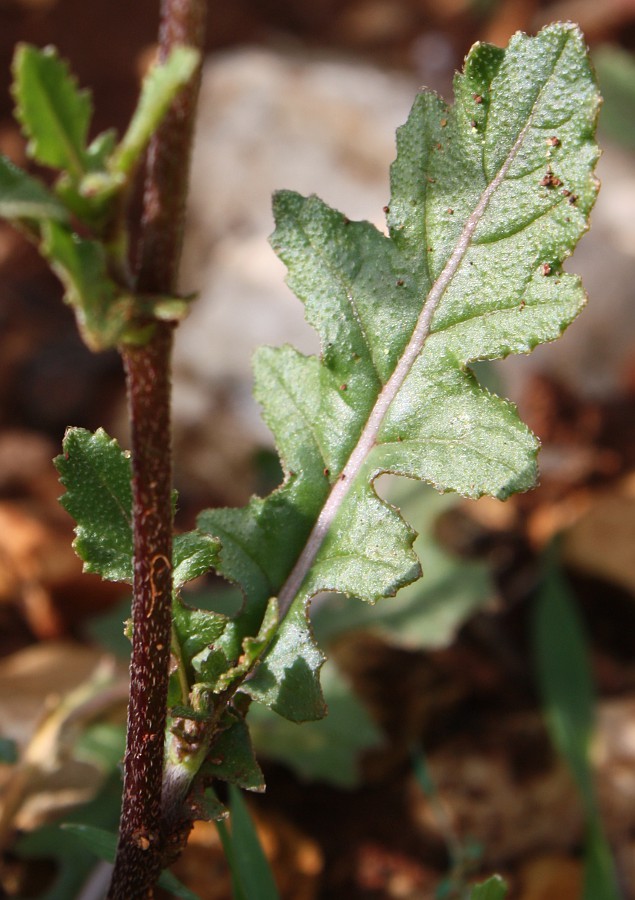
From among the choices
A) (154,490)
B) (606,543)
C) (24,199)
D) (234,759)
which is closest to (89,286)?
(24,199)

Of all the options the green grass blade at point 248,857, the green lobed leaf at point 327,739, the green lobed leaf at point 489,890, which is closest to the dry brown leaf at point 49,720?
the green lobed leaf at point 327,739

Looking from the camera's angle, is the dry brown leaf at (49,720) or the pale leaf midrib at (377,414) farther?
the dry brown leaf at (49,720)

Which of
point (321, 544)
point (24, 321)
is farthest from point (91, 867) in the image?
point (24, 321)

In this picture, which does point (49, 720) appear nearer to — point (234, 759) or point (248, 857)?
point (248, 857)

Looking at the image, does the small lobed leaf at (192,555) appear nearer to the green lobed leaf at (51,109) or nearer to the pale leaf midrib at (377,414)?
the pale leaf midrib at (377,414)

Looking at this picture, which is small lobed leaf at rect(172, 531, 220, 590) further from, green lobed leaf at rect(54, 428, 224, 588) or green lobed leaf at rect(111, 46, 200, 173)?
green lobed leaf at rect(111, 46, 200, 173)
